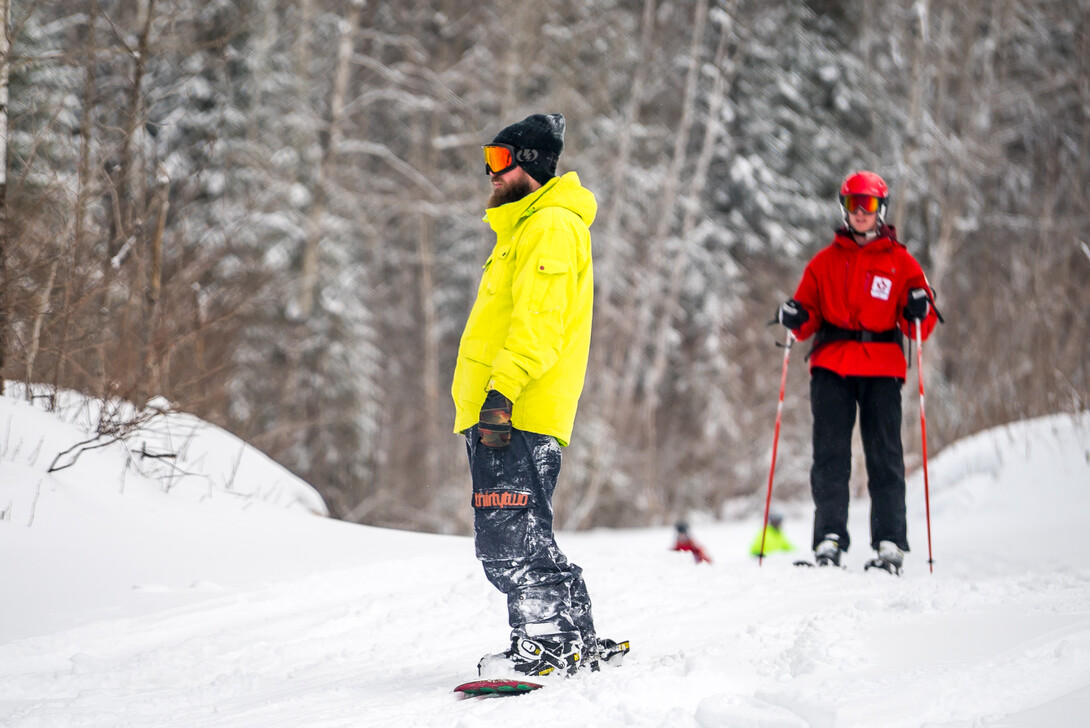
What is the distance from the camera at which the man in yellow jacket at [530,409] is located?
9.84 feet

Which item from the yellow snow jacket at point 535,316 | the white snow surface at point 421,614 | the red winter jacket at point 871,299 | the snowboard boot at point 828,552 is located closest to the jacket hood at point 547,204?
the yellow snow jacket at point 535,316

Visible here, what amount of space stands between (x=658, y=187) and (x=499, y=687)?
16.3 m

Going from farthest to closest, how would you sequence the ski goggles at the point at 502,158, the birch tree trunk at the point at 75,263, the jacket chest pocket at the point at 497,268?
the birch tree trunk at the point at 75,263 → the ski goggles at the point at 502,158 → the jacket chest pocket at the point at 497,268

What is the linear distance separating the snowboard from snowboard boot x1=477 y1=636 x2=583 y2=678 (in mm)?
72

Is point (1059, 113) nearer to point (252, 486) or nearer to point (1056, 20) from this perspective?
point (1056, 20)

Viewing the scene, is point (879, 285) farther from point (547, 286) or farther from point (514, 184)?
point (547, 286)

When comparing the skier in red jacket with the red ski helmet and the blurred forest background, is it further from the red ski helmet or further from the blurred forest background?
the blurred forest background

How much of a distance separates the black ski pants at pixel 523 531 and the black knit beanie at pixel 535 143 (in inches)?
36.5

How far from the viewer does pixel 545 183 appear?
131 inches

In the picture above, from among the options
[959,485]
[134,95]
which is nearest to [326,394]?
[134,95]

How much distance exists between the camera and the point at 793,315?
16.8ft

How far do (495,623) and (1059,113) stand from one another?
19.4 meters

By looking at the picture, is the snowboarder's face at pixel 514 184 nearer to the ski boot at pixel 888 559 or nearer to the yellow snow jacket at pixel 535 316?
the yellow snow jacket at pixel 535 316

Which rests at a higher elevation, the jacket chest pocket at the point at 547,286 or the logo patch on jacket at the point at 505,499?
the jacket chest pocket at the point at 547,286
